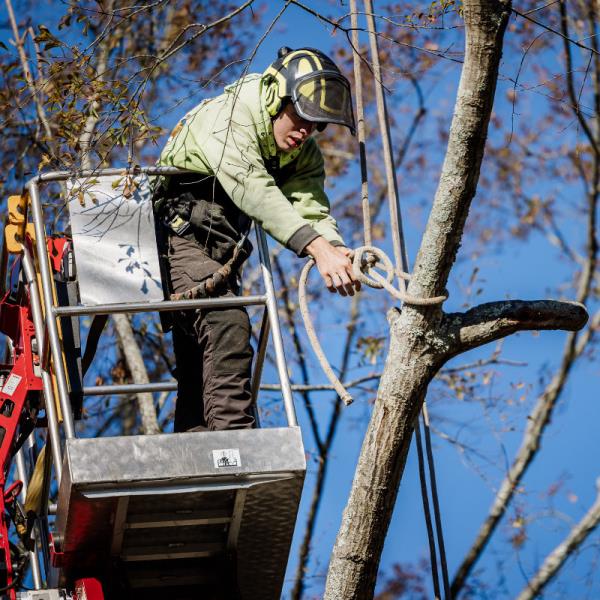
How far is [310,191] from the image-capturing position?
5.61 m

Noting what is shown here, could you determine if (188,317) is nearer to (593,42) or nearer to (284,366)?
(284,366)

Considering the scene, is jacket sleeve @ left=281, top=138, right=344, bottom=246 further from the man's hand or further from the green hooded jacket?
the man's hand

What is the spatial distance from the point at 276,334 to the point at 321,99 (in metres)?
1.06

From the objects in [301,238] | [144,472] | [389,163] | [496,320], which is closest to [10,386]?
[144,472]

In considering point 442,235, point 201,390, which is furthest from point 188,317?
point 442,235

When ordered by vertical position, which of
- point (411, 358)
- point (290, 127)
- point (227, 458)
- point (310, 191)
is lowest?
point (227, 458)

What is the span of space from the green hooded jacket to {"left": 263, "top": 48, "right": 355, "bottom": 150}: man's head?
0.06 m

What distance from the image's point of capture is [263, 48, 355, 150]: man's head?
206 inches

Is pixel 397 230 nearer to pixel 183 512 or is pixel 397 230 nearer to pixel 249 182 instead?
pixel 249 182

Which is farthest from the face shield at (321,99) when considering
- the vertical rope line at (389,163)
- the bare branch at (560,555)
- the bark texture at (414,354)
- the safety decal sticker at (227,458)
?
the bare branch at (560,555)

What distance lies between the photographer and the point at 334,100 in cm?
528

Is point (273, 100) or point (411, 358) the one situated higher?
point (273, 100)

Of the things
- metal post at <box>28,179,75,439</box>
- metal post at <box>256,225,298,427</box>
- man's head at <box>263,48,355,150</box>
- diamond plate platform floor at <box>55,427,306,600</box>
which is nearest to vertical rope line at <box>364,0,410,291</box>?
man's head at <box>263,48,355,150</box>

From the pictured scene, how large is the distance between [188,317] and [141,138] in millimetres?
820
